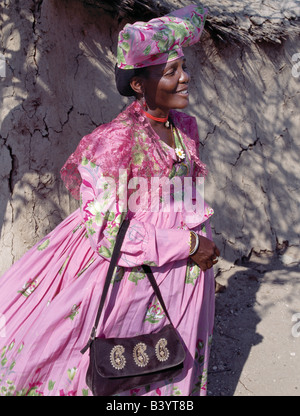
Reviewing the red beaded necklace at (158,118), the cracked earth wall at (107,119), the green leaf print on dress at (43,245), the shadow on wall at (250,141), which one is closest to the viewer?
the red beaded necklace at (158,118)

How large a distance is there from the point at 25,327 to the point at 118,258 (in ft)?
1.69

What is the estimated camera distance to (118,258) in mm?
1977

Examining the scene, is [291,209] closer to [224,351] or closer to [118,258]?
[224,351]

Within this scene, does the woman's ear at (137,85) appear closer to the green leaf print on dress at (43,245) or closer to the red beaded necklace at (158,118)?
the red beaded necklace at (158,118)

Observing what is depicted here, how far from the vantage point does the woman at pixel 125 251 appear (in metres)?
1.95

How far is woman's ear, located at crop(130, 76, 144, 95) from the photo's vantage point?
6.84ft

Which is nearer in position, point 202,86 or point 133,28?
point 133,28

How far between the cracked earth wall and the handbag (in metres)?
0.97

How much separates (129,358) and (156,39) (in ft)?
4.15

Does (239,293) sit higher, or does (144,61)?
(144,61)

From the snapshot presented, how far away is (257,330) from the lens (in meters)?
3.27

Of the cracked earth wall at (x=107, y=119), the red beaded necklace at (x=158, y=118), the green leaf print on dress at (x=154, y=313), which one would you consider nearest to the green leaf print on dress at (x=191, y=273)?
the green leaf print on dress at (x=154, y=313)
